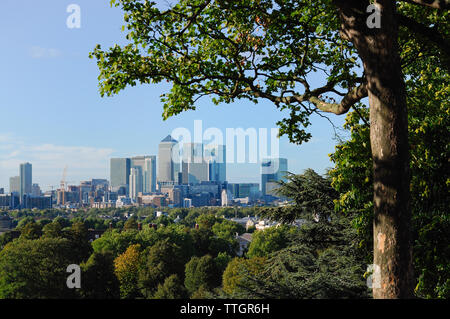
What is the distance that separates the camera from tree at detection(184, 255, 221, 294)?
125 feet

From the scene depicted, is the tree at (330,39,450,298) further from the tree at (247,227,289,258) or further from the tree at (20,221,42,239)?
the tree at (20,221,42,239)

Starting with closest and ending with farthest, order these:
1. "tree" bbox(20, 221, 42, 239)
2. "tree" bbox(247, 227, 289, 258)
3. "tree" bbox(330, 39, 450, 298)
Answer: "tree" bbox(330, 39, 450, 298), "tree" bbox(247, 227, 289, 258), "tree" bbox(20, 221, 42, 239)

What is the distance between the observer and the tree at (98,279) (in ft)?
108

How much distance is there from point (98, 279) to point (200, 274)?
9423mm

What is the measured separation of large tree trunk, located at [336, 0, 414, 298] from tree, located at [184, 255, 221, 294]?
34.6 meters

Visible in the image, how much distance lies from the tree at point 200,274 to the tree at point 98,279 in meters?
6.71

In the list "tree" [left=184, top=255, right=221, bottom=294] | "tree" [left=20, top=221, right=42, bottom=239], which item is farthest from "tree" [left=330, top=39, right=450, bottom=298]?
"tree" [left=20, top=221, right=42, bottom=239]

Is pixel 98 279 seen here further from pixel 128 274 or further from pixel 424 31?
pixel 424 31

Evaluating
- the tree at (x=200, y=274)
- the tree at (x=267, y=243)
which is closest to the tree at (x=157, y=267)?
the tree at (x=200, y=274)

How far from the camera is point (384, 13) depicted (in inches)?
178

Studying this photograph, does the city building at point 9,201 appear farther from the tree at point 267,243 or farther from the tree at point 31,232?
the tree at point 267,243

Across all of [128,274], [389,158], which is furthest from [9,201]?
[389,158]
